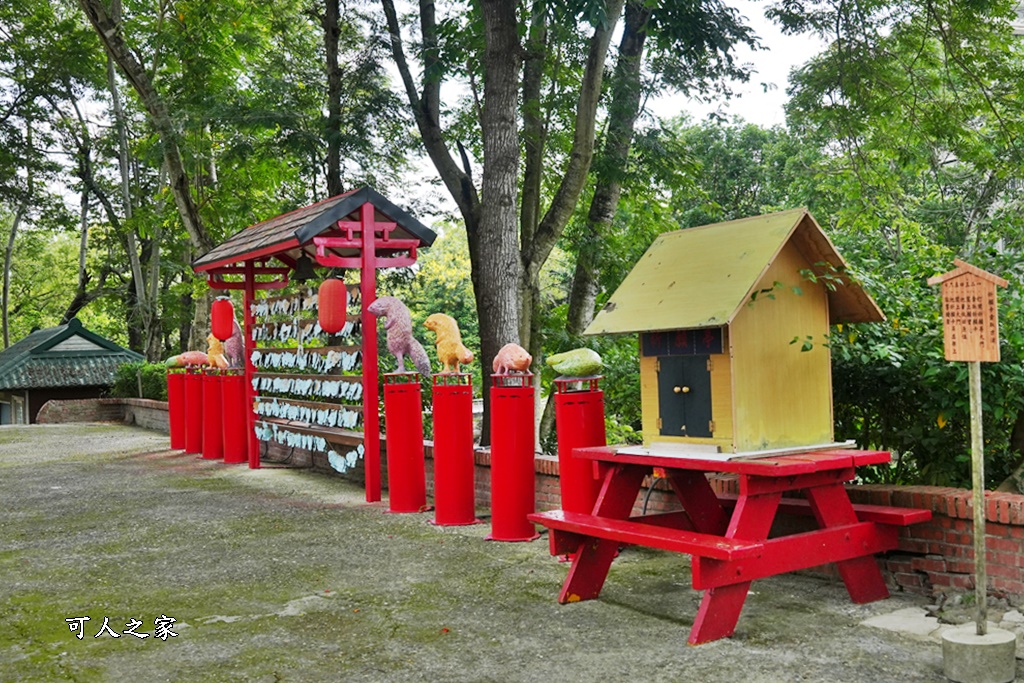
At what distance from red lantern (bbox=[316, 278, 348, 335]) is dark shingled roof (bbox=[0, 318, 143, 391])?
648 inches

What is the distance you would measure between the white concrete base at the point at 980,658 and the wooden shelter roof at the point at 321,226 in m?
6.33

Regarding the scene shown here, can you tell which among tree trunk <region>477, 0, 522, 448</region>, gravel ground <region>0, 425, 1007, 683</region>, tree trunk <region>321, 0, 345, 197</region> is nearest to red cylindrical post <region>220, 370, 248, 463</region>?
tree trunk <region>321, 0, 345, 197</region>

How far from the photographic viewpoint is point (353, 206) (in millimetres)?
8727

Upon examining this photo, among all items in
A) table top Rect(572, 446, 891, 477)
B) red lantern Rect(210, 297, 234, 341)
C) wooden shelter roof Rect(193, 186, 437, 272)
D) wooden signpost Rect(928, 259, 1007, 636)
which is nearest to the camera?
wooden signpost Rect(928, 259, 1007, 636)

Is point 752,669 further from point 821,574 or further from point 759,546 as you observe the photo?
point 821,574

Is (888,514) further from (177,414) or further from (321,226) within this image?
(177,414)

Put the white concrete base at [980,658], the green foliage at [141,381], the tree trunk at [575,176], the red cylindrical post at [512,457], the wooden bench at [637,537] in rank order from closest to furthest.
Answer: the white concrete base at [980,658], the wooden bench at [637,537], the red cylindrical post at [512,457], the tree trunk at [575,176], the green foliage at [141,381]

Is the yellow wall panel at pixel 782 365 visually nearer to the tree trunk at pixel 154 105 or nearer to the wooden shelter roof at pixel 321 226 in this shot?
the wooden shelter roof at pixel 321 226

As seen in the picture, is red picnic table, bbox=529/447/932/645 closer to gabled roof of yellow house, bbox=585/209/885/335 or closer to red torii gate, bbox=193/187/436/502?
gabled roof of yellow house, bbox=585/209/885/335

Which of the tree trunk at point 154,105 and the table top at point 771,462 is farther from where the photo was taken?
the tree trunk at point 154,105

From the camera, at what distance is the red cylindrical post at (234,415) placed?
11961mm

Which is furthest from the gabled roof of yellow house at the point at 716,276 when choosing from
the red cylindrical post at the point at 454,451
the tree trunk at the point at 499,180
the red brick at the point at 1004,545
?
the tree trunk at the point at 499,180

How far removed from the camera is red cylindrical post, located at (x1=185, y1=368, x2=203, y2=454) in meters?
13.2

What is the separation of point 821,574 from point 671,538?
1.51m
